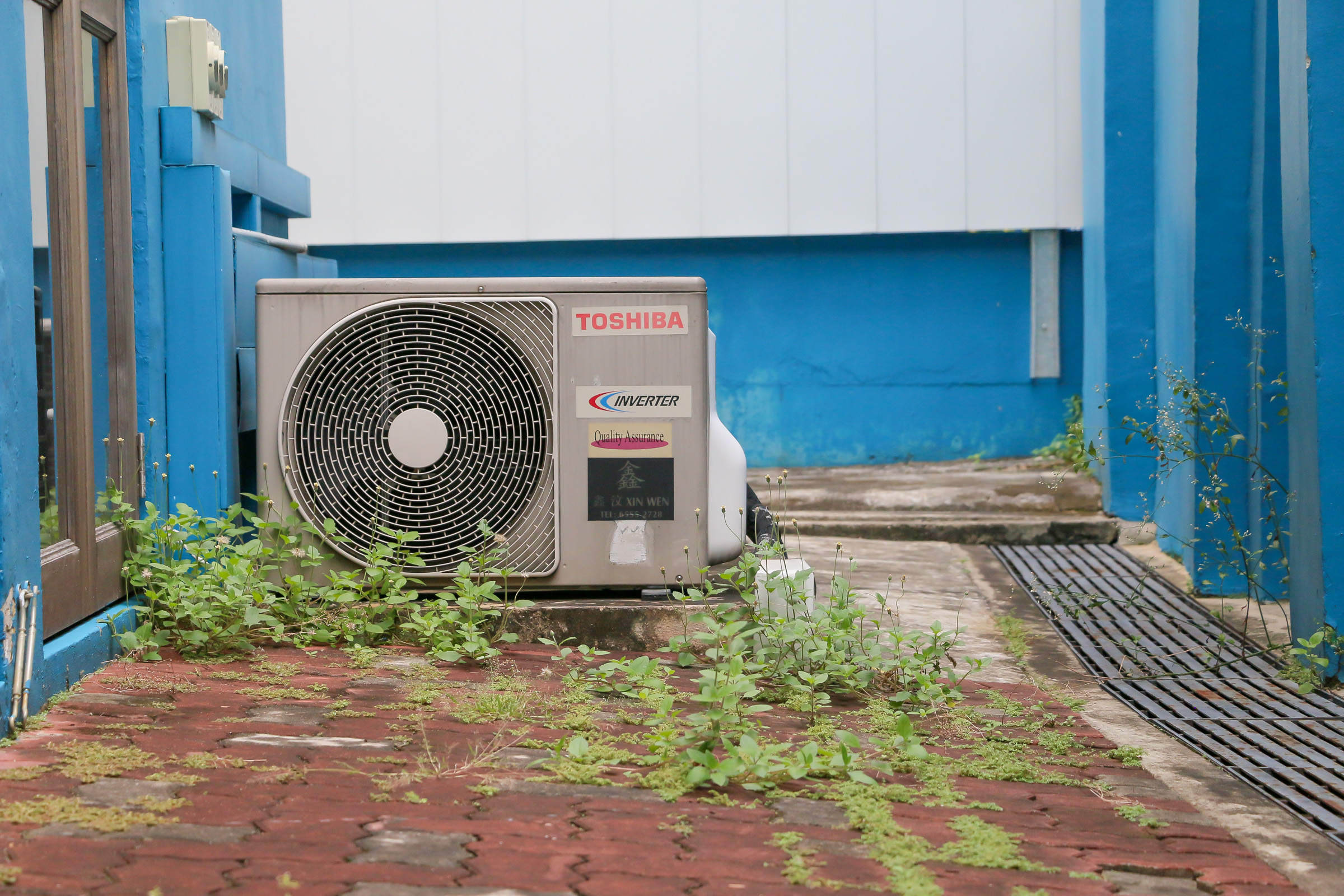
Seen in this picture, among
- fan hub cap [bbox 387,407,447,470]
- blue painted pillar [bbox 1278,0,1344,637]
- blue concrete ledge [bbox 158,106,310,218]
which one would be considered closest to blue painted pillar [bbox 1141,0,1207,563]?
blue painted pillar [bbox 1278,0,1344,637]

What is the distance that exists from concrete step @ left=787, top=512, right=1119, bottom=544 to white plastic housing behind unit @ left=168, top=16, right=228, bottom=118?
3.74 metres

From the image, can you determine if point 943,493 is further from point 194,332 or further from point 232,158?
point 194,332

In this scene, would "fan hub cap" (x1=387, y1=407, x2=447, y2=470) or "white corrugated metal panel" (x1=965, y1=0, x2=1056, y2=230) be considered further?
"white corrugated metal panel" (x1=965, y1=0, x2=1056, y2=230)

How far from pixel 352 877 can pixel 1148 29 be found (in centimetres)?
676

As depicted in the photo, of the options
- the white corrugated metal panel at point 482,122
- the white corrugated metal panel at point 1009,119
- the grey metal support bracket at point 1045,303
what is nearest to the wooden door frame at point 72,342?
the white corrugated metal panel at point 482,122

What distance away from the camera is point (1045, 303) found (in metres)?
8.59

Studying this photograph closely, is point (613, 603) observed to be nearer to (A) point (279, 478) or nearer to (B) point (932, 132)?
(A) point (279, 478)

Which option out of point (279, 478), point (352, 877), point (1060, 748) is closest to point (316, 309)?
point (279, 478)

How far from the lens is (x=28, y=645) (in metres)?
2.58

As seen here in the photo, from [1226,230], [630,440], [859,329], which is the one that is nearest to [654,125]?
[859,329]

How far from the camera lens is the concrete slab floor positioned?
87.0 inches

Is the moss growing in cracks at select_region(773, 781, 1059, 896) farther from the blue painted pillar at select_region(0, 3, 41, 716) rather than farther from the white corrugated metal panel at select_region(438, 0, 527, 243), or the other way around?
the white corrugated metal panel at select_region(438, 0, 527, 243)

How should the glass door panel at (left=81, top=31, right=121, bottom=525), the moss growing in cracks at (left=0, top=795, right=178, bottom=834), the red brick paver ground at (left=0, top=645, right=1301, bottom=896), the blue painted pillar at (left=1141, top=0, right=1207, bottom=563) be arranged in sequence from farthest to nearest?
the blue painted pillar at (left=1141, top=0, right=1207, bottom=563) → the glass door panel at (left=81, top=31, right=121, bottom=525) → the moss growing in cracks at (left=0, top=795, right=178, bottom=834) → the red brick paver ground at (left=0, top=645, right=1301, bottom=896)

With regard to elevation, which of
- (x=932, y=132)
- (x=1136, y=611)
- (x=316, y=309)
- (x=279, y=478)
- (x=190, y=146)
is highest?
(x=932, y=132)
